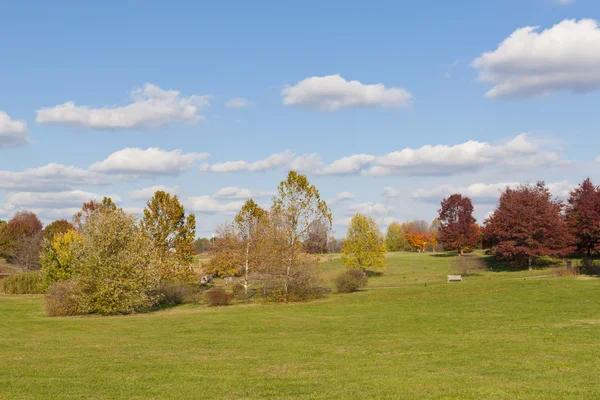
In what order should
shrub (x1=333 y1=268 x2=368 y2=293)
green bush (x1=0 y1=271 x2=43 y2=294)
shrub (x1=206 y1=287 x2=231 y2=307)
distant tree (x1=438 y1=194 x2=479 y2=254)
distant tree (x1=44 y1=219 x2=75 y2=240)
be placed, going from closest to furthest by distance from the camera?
shrub (x1=206 y1=287 x2=231 y2=307) → shrub (x1=333 y1=268 x2=368 y2=293) → green bush (x1=0 y1=271 x2=43 y2=294) → distant tree (x1=438 y1=194 x2=479 y2=254) → distant tree (x1=44 y1=219 x2=75 y2=240)

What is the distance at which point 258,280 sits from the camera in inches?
2015


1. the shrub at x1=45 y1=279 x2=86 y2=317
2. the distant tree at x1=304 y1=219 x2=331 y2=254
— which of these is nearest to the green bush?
the shrub at x1=45 y1=279 x2=86 y2=317

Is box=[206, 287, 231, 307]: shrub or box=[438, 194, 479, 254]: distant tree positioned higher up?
box=[438, 194, 479, 254]: distant tree

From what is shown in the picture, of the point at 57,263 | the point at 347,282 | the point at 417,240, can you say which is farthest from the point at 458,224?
the point at 57,263

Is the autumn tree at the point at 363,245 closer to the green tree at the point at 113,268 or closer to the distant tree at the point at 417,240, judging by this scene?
the green tree at the point at 113,268

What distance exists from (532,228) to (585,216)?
7.65 m

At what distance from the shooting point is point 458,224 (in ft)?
304

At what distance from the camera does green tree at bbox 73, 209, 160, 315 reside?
4331cm

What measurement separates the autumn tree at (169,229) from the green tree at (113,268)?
15758mm

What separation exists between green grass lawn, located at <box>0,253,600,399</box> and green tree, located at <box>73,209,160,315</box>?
113 inches

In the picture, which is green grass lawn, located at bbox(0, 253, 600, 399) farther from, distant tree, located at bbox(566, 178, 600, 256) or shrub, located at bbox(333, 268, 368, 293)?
distant tree, located at bbox(566, 178, 600, 256)

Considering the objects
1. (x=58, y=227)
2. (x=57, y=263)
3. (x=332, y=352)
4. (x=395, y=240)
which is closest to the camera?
(x=332, y=352)

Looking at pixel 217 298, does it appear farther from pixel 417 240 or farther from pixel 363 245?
pixel 417 240

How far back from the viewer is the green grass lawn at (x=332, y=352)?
45.3 feet
